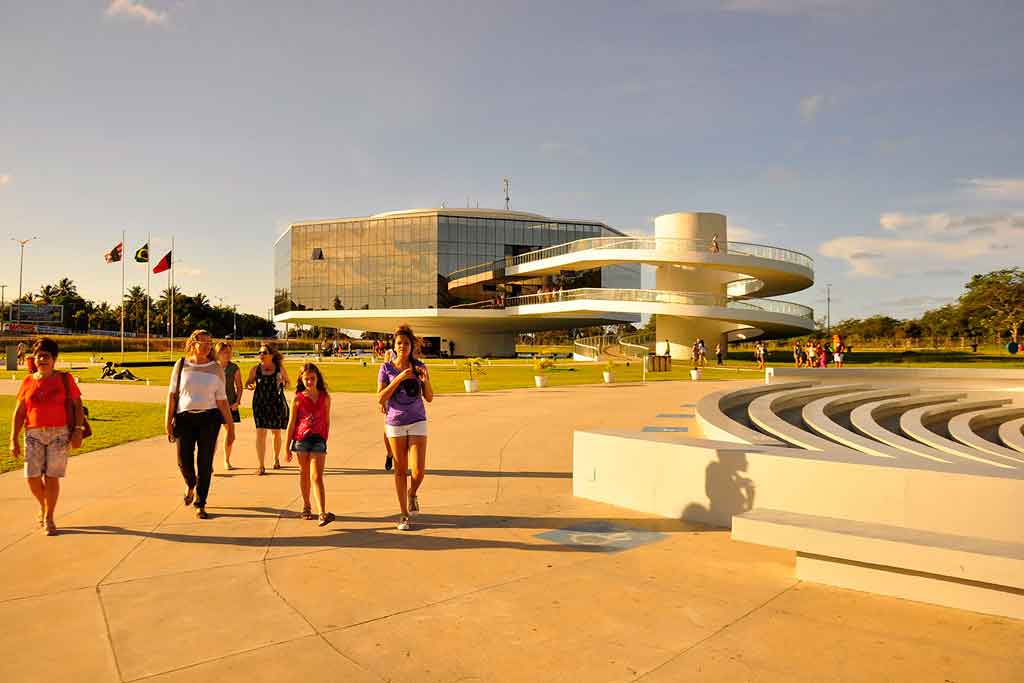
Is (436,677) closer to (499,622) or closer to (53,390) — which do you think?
(499,622)

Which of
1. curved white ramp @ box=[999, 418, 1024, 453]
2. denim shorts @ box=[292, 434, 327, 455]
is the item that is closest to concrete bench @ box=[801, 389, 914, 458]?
curved white ramp @ box=[999, 418, 1024, 453]

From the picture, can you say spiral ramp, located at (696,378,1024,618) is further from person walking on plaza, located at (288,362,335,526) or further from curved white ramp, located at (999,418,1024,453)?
curved white ramp, located at (999,418,1024,453)

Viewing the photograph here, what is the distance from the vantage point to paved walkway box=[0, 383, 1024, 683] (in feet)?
11.5

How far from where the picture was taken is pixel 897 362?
39281 mm

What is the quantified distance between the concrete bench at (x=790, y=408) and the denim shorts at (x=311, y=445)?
189 inches

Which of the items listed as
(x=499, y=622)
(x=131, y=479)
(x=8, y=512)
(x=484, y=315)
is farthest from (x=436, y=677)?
(x=484, y=315)

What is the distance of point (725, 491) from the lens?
6.15 meters

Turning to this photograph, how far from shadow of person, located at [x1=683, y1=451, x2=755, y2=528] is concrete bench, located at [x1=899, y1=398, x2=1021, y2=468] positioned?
1876 mm

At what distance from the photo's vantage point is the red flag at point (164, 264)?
50.8 metres

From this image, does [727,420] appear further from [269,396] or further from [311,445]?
[269,396]

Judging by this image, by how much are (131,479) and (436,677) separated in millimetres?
6788

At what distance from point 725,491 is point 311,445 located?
3822 mm

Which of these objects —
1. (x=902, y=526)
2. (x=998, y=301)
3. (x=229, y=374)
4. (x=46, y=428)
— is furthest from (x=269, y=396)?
(x=998, y=301)

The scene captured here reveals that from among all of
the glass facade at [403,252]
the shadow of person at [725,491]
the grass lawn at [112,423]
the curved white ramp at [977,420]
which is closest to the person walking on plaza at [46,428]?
the grass lawn at [112,423]
